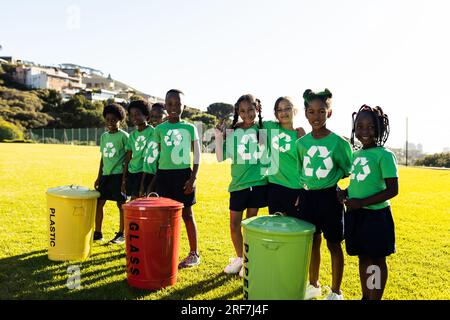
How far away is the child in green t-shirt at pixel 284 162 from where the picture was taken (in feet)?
13.5

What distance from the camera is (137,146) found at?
550 cm

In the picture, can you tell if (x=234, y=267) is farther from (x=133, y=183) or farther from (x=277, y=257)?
(x=133, y=183)

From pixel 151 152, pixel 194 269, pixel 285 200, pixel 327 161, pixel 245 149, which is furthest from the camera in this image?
pixel 151 152

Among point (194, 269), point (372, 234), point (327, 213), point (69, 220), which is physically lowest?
point (194, 269)

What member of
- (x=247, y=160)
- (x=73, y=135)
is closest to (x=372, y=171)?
(x=247, y=160)

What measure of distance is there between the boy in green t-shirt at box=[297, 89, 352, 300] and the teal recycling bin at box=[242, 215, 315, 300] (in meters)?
0.35

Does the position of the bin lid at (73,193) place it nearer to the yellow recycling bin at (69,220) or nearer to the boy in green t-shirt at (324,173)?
the yellow recycling bin at (69,220)

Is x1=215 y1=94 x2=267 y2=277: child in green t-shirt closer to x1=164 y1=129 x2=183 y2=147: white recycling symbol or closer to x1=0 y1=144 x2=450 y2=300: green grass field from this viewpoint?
x1=164 y1=129 x2=183 y2=147: white recycling symbol

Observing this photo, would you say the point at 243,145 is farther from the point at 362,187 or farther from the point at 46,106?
the point at 46,106

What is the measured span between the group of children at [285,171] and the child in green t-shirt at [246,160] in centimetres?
1

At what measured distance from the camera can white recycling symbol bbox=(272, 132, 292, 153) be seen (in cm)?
416

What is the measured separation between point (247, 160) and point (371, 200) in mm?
1467

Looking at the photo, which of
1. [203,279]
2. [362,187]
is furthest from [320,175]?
[203,279]

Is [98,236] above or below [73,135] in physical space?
below
